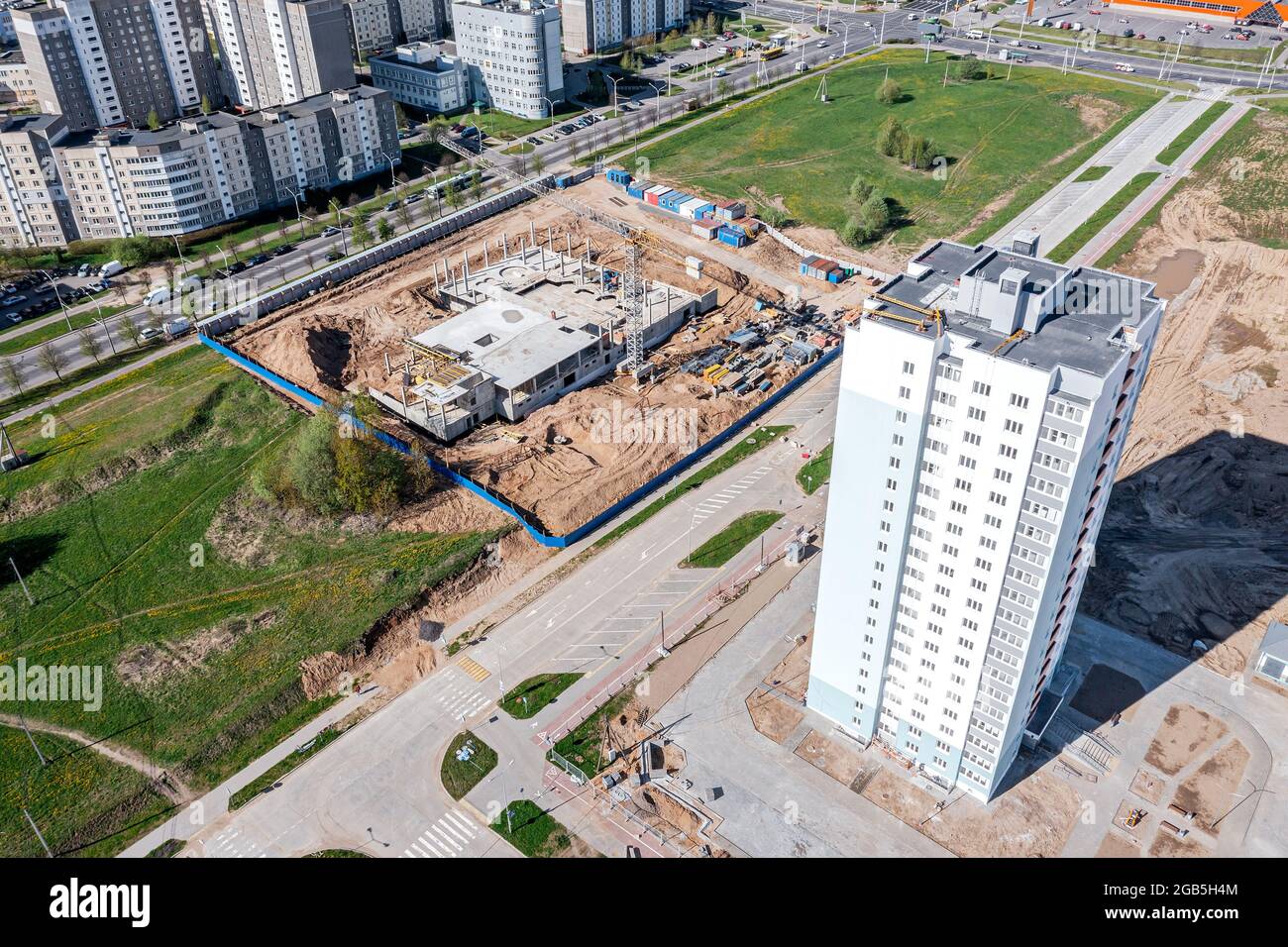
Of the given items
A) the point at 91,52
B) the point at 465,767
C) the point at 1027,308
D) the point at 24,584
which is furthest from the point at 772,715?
the point at 91,52

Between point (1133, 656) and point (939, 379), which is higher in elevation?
point (939, 379)

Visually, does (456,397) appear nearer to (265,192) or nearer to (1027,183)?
(265,192)

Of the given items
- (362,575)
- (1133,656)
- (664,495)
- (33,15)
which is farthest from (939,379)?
(33,15)

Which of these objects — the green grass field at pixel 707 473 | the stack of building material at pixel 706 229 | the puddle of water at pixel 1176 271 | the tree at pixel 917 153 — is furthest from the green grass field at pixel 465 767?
the tree at pixel 917 153

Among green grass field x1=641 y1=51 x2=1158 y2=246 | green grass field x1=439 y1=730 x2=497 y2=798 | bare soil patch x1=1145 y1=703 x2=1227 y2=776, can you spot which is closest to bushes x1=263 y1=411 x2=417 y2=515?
green grass field x1=439 y1=730 x2=497 y2=798

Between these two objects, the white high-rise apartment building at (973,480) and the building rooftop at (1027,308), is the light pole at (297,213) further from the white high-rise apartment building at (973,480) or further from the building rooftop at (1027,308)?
the building rooftop at (1027,308)

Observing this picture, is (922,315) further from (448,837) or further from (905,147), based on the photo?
(905,147)
